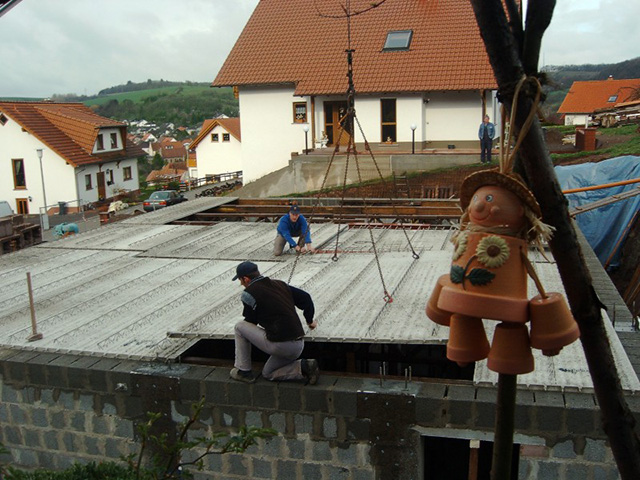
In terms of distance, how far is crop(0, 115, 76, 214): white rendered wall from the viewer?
41.4 metres

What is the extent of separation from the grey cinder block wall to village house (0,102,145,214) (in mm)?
35024

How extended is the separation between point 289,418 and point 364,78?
22.8 m

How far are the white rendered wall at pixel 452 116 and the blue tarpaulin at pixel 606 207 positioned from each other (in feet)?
31.8

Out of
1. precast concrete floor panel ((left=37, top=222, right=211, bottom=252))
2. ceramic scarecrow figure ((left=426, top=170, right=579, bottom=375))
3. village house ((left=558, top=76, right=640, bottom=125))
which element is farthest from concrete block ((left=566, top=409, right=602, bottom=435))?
village house ((left=558, top=76, right=640, bottom=125))

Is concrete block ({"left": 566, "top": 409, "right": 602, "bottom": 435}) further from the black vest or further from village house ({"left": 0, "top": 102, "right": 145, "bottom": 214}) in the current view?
village house ({"left": 0, "top": 102, "right": 145, "bottom": 214})

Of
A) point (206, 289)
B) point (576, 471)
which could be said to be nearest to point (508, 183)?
point (576, 471)

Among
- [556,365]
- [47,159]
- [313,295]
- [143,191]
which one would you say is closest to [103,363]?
[313,295]

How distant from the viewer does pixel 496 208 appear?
2371mm

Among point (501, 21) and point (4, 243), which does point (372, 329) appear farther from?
point (4, 243)

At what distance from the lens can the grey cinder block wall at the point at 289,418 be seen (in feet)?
17.5

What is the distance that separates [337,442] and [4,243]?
12575mm

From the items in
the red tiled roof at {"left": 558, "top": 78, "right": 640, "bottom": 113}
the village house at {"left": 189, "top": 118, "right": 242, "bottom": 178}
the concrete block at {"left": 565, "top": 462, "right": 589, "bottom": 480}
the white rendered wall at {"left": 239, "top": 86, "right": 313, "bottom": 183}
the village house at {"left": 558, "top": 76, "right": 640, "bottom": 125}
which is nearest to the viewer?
the concrete block at {"left": 565, "top": 462, "right": 589, "bottom": 480}

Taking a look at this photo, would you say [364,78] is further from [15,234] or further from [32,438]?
[32,438]

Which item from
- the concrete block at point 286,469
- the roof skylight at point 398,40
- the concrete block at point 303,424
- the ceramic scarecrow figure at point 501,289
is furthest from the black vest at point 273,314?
the roof skylight at point 398,40
